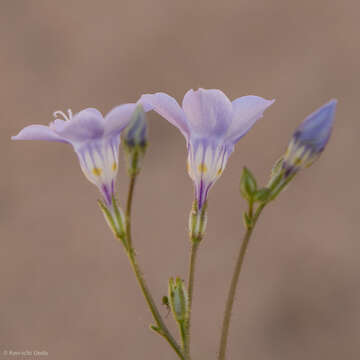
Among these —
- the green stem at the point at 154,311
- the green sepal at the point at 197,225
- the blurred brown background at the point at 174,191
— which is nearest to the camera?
the green stem at the point at 154,311

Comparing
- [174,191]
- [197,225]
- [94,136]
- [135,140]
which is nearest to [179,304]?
[197,225]

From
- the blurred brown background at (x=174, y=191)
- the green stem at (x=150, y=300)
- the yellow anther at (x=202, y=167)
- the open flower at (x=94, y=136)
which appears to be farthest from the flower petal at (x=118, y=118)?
the blurred brown background at (x=174, y=191)

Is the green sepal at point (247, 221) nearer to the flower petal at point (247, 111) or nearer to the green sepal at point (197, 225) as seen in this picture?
the green sepal at point (197, 225)

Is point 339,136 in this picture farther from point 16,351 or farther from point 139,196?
point 16,351

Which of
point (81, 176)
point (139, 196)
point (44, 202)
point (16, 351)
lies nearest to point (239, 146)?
point (139, 196)

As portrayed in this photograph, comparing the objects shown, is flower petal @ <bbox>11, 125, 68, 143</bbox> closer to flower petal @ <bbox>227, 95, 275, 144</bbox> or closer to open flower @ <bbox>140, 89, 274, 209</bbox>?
open flower @ <bbox>140, 89, 274, 209</bbox>

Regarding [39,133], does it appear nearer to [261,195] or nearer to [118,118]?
[118,118]
